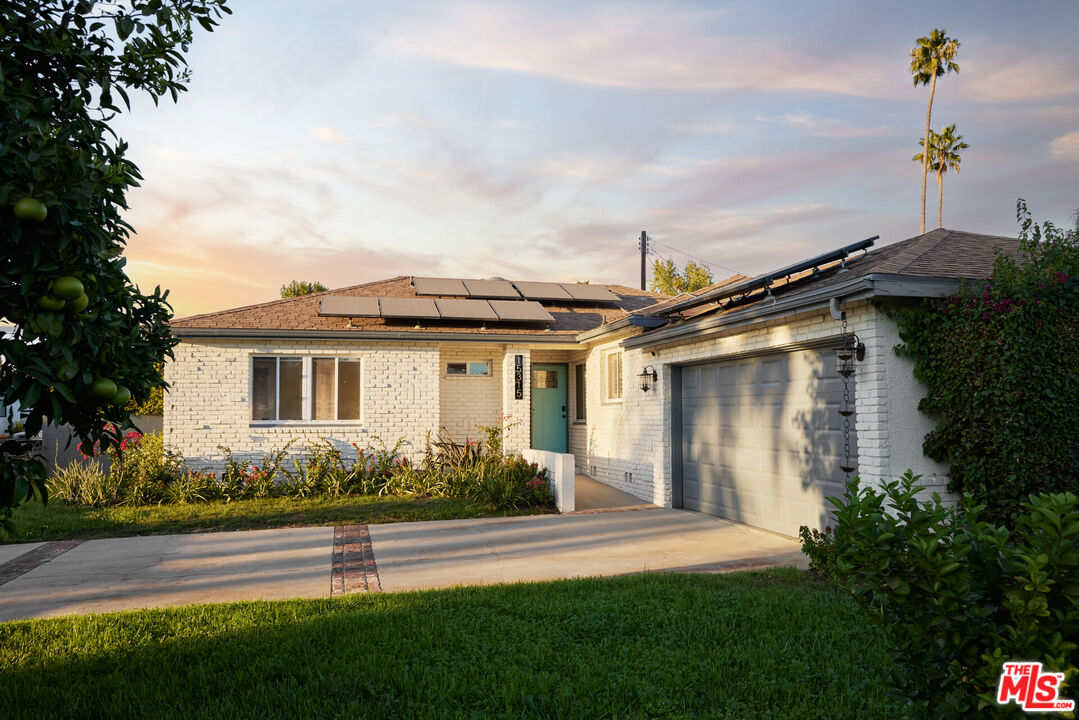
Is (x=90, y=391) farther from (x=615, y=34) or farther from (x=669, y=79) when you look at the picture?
(x=669, y=79)

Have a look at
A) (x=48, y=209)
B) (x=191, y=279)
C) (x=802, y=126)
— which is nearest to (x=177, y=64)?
(x=48, y=209)

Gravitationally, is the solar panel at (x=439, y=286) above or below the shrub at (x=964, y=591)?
above

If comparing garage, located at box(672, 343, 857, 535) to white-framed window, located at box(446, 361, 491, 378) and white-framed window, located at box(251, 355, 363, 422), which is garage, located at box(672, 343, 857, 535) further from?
white-framed window, located at box(251, 355, 363, 422)

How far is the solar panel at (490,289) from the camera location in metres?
16.4

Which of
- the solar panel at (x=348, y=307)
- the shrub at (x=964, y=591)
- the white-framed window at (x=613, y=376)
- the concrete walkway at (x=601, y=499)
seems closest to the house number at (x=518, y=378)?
the white-framed window at (x=613, y=376)

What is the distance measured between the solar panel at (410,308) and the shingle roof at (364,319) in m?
0.24

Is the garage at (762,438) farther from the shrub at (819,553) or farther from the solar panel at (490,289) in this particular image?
the solar panel at (490,289)

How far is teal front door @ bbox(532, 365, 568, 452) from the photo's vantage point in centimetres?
1597

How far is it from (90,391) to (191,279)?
15798mm

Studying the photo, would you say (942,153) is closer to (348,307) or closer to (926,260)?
(926,260)

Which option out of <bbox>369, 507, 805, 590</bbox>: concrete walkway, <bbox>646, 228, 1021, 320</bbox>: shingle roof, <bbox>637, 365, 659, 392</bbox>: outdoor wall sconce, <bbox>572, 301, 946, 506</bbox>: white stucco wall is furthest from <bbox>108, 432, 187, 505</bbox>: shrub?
<bbox>646, 228, 1021, 320</bbox>: shingle roof

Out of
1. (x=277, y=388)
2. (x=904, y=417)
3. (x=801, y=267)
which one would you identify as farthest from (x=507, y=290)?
(x=904, y=417)

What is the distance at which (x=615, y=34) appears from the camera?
405 inches

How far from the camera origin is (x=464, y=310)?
14.6m
